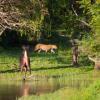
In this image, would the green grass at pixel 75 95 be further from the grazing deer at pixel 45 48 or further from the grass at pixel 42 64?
the grazing deer at pixel 45 48

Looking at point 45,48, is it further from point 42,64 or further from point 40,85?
point 40,85

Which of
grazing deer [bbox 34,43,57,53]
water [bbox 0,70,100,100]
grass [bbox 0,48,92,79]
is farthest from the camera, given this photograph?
grazing deer [bbox 34,43,57,53]

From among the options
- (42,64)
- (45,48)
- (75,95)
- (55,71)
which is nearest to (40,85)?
(55,71)

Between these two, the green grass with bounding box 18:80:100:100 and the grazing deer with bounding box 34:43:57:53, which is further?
the grazing deer with bounding box 34:43:57:53

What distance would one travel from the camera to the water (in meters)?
19.7

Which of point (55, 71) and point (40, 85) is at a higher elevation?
point (40, 85)

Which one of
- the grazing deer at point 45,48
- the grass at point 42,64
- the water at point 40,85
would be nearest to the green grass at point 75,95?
the water at point 40,85

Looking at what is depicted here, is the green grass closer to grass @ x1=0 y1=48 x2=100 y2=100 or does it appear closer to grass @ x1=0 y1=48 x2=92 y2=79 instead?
grass @ x1=0 y1=48 x2=100 y2=100

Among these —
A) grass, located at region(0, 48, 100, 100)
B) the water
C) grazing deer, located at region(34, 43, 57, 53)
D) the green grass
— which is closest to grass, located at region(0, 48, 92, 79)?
grass, located at region(0, 48, 100, 100)

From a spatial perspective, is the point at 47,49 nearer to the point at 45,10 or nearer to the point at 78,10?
the point at 78,10

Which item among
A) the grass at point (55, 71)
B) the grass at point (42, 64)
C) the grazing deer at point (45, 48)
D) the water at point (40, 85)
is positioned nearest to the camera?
the grass at point (55, 71)

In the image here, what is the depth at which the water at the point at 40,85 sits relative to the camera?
19734 mm

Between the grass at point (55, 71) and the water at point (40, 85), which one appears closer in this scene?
the grass at point (55, 71)

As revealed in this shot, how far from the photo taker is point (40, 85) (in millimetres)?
21875
